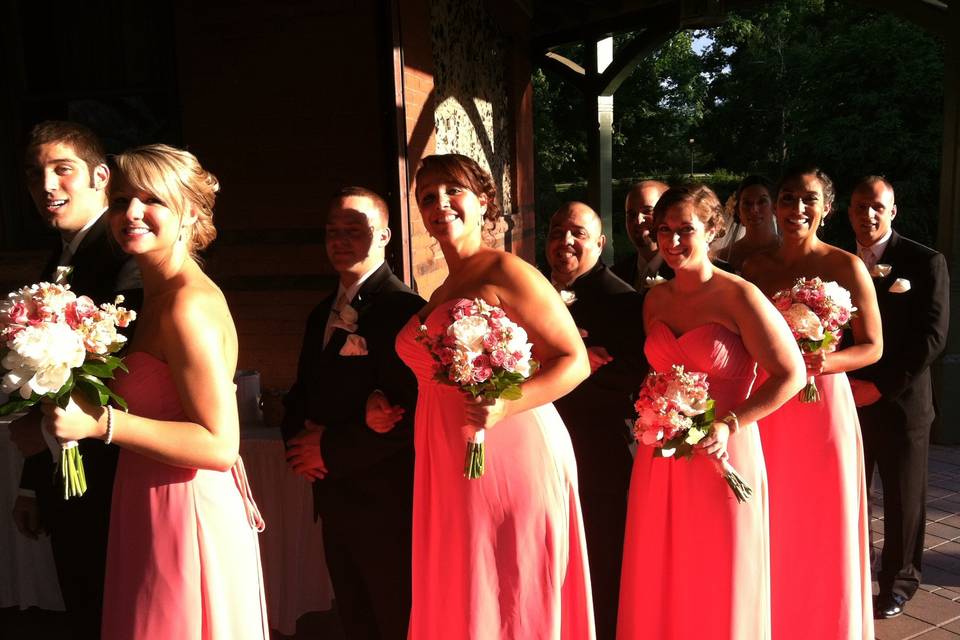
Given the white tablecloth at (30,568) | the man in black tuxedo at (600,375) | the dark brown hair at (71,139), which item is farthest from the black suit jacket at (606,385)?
the white tablecloth at (30,568)

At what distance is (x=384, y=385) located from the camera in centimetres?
324

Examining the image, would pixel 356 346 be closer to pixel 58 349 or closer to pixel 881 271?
pixel 58 349

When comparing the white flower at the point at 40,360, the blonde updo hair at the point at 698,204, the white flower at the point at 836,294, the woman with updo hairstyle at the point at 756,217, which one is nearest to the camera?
the white flower at the point at 40,360

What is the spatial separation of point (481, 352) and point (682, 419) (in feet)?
2.90

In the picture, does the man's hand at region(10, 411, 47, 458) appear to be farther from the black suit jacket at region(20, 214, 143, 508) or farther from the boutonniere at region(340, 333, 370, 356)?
the boutonniere at region(340, 333, 370, 356)

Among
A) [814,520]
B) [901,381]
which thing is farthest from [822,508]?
[901,381]

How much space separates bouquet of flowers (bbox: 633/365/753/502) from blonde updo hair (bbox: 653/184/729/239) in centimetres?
61

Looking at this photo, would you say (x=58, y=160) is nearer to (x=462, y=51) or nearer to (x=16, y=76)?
(x=16, y=76)

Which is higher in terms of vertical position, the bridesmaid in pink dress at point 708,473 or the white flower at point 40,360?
the white flower at point 40,360

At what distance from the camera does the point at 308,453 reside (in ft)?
10.7

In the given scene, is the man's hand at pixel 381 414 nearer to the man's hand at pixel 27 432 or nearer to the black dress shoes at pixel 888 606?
the man's hand at pixel 27 432

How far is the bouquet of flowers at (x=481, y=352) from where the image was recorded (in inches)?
99.1

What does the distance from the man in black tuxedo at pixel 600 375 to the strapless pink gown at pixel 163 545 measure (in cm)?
186

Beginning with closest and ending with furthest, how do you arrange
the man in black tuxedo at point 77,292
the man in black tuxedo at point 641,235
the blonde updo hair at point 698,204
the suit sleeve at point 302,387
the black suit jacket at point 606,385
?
the man in black tuxedo at point 77,292 < the blonde updo hair at point 698,204 < the suit sleeve at point 302,387 < the black suit jacket at point 606,385 < the man in black tuxedo at point 641,235
